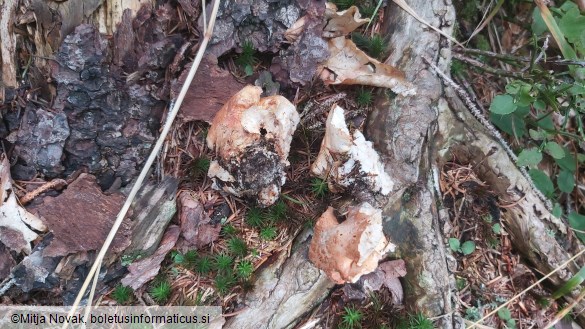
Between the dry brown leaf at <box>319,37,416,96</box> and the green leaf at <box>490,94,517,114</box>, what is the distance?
0.53 metres

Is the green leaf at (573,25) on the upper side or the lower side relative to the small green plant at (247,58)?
upper

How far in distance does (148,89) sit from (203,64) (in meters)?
0.39

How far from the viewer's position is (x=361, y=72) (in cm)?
293

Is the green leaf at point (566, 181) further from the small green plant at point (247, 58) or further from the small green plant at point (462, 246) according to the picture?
the small green plant at point (247, 58)

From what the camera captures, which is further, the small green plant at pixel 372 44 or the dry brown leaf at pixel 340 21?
the small green plant at pixel 372 44

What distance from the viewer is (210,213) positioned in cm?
287

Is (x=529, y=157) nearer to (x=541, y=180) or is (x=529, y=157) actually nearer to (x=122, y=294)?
(x=541, y=180)

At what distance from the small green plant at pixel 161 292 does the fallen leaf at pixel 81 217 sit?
1.07 feet

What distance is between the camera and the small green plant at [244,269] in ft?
9.00

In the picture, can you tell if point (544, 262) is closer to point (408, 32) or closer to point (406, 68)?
point (406, 68)

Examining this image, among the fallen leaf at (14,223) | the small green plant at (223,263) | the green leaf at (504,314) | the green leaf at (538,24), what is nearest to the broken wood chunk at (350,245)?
the small green plant at (223,263)

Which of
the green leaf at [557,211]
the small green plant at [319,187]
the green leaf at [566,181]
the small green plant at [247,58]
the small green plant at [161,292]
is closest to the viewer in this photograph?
the small green plant at [161,292]

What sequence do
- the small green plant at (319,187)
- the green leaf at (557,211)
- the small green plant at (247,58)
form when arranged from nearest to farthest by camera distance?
the small green plant at (319,187)
the small green plant at (247,58)
the green leaf at (557,211)

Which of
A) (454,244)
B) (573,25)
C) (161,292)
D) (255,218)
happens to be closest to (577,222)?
(454,244)
